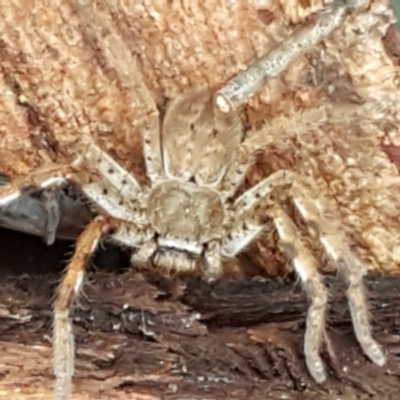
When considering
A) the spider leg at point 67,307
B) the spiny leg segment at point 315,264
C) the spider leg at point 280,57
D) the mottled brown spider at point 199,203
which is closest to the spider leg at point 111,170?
the mottled brown spider at point 199,203

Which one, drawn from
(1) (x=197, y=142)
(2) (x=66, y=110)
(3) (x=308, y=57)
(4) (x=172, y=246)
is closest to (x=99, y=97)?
(2) (x=66, y=110)

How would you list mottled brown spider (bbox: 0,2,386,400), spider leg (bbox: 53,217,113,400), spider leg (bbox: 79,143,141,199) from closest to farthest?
spider leg (bbox: 53,217,113,400) < mottled brown spider (bbox: 0,2,386,400) < spider leg (bbox: 79,143,141,199)

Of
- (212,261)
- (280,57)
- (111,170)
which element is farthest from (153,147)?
(280,57)

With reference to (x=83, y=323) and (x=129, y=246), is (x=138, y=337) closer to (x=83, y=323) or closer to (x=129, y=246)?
(x=83, y=323)

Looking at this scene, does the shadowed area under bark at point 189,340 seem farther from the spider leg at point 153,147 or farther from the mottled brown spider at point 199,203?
the spider leg at point 153,147

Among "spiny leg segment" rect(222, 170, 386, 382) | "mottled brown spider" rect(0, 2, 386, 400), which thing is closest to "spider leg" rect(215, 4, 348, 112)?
"mottled brown spider" rect(0, 2, 386, 400)

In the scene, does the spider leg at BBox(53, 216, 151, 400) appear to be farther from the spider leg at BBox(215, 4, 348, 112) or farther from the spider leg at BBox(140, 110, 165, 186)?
the spider leg at BBox(215, 4, 348, 112)
